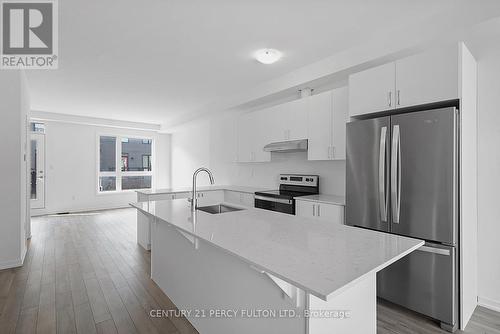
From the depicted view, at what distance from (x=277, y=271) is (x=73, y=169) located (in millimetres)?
7897

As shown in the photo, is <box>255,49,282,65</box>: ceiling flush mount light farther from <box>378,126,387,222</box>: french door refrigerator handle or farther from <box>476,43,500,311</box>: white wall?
<box>476,43,500,311</box>: white wall

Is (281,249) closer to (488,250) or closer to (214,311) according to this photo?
(214,311)

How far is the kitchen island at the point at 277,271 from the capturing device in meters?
1.09

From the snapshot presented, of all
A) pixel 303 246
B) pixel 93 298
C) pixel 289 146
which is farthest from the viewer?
pixel 289 146

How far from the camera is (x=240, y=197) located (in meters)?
4.57

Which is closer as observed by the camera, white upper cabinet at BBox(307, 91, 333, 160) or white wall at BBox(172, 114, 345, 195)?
white upper cabinet at BBox(307, 91, 333, 160)

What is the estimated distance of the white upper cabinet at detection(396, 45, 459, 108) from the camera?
6.73 feet

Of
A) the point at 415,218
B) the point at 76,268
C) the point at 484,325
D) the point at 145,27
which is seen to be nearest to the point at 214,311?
the point at 415,218

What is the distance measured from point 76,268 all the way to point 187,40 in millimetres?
3070

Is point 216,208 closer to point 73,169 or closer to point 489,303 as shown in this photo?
point 489,303

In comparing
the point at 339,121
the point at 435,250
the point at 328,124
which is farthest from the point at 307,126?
the point at 435,250

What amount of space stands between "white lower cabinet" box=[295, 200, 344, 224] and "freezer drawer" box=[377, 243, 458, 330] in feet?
2.32

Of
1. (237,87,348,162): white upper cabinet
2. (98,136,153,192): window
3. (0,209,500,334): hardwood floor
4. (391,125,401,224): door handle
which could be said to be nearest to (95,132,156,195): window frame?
(98,136,153,192): window

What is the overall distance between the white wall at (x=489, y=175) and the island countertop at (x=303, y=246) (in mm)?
1510
